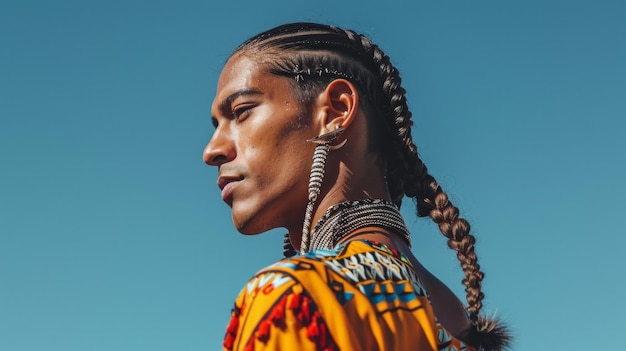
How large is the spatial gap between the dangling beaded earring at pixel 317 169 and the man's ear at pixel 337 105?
4 centimetres

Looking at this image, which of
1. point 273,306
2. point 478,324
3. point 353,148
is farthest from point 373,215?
point 273,306

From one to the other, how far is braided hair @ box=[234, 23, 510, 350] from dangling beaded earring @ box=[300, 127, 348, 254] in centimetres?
20

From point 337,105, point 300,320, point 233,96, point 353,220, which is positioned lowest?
point 300,320

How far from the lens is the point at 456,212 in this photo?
173 inches

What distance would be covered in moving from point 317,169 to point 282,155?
16 centimetres

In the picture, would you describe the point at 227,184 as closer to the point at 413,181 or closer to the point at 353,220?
the point at 353,220

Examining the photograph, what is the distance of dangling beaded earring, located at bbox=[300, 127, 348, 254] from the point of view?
3.91m

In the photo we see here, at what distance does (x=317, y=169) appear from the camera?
390 centimetres

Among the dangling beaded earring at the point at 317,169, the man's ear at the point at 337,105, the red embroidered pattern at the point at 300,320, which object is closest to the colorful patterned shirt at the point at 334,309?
the red embroidered pattern at the point at 300,320

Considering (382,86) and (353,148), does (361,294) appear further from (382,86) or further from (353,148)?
(382,86)

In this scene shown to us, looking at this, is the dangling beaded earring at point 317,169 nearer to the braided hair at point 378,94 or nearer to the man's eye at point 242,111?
the braided hair at point 378,94

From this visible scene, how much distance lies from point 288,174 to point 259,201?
0.17 metres

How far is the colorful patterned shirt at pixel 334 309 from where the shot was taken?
294 centimetres

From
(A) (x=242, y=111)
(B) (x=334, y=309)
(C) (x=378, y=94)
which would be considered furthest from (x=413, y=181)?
(B) (x=334, y=309)
